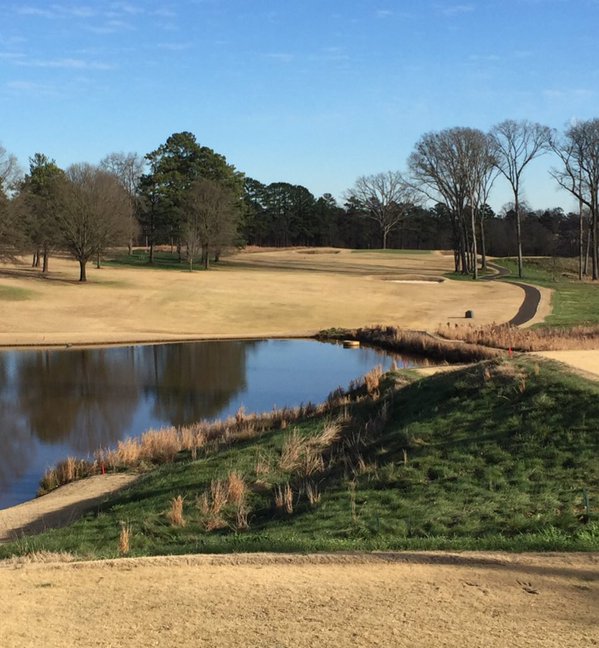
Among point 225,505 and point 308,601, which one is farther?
point 225,505

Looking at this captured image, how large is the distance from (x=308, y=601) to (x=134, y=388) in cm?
1980

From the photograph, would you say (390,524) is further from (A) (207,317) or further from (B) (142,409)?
(A) (207,317)

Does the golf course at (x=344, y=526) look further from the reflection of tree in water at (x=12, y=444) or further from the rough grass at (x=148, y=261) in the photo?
the rough grass at (x=148, y=261)

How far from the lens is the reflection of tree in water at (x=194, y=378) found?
872 inches

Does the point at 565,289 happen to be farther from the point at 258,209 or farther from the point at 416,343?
the point at 258,209

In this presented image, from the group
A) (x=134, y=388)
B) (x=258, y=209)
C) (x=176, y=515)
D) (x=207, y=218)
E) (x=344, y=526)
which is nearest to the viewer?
(x=344, y=526)

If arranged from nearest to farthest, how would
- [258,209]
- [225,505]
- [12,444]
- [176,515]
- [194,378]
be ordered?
[176,515]
[225,505]
[12,444]
[194,378]
[258,209]

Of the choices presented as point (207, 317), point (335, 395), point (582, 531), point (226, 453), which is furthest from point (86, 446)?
point (207, 317)

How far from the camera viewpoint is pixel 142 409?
22.2 meters

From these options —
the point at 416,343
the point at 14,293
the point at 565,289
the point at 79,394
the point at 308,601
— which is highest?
the point at 14,293

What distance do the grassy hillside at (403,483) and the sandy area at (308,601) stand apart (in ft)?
2.69

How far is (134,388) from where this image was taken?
82.0 ft

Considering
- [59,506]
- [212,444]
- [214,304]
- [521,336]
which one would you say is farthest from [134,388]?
[214,304]

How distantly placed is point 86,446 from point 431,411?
29.6ft
